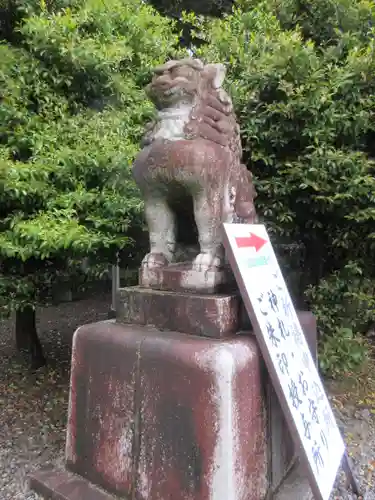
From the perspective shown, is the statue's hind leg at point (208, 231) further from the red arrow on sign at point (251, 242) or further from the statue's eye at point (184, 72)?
the statue's eye at point (184, 72)

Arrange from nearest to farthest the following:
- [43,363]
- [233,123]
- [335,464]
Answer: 1. [335,464]
2. [233,123]
3. [43,363]

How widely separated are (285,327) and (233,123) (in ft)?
4.09

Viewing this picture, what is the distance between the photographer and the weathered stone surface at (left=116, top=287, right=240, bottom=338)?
7.40ft

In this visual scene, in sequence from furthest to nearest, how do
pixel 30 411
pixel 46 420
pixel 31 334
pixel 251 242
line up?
pixel 31 334 < pixel 30 411 < pixel 46 420 < pixel 251 242

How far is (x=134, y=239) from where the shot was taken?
4047mm

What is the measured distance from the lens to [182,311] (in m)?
2.36

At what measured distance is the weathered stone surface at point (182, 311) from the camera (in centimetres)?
226

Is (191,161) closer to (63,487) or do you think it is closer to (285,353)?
(285,353)

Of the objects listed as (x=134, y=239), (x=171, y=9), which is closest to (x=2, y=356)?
(x=134, y=239)

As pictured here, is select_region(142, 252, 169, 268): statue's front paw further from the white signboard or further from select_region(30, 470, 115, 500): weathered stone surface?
select_region(30, 470, 115, 500): weathered stone surface

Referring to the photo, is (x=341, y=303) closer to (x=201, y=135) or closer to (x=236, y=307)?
(x=236, y=307)

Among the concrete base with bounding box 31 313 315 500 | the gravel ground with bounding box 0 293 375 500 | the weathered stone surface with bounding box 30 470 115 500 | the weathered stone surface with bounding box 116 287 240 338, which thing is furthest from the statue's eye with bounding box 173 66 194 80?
the gravel ground with bounding box 0 293 375 500

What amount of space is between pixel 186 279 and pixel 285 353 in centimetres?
66

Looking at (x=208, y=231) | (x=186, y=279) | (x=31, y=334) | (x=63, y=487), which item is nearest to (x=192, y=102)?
(x=208, y=231)
